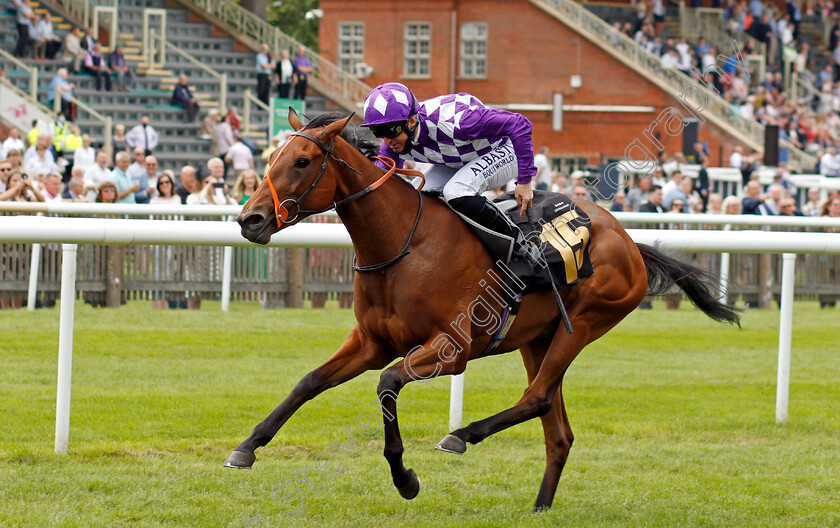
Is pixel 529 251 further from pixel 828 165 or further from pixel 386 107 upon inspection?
pixel 828 165

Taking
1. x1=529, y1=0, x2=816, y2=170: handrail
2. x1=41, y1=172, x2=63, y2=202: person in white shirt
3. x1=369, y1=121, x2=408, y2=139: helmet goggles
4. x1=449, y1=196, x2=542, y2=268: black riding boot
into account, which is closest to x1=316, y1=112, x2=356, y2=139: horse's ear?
x1=369, y1=121, x2=408, y2=139: helmet goggles

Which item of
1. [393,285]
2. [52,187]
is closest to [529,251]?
[393,285]

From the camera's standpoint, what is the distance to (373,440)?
5.81m

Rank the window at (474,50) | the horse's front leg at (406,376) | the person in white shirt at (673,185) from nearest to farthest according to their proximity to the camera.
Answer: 1. the horse's front leg at (406,376)
2. the person in white shirt at (673,185)
3. the window at (474,50)

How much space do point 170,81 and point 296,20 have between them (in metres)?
15.5

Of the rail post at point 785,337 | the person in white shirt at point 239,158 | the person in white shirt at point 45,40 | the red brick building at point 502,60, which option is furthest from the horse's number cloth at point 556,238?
the red brick building at point 502,60

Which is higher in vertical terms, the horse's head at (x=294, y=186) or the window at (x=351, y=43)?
the window at (x=351, y=43)

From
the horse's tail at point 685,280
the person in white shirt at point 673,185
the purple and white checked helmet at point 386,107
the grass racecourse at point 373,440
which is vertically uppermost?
the purple and white checked helmet at point 386,107

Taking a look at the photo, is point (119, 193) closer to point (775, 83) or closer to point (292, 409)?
point (292, 409)

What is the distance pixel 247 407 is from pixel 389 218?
2435 mm

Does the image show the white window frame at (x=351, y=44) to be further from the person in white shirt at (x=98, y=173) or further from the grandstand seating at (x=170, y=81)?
the person in white shirt at (x=98, y=173)

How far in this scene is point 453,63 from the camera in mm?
29969

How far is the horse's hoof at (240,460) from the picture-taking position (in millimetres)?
4039

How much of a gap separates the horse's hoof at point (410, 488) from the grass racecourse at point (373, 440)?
0.36 ft
